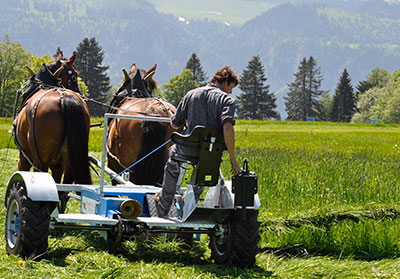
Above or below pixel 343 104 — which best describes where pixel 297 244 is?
below

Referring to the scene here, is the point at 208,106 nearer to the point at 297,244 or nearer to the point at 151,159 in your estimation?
the point at 297,244

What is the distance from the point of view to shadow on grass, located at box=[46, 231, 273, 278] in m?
5.89

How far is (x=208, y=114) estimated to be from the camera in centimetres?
596

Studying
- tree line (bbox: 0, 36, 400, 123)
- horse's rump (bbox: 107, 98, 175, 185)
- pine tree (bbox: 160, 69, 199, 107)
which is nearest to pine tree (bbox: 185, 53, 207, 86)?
tree line (bbox: 0, 36, 400, 123)

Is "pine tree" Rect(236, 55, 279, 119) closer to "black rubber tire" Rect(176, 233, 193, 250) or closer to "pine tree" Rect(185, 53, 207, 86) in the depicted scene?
"pine tree" Rect(185, 53, 207, 86)

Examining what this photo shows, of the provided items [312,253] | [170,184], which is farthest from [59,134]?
[312,253]

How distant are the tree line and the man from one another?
7120cm

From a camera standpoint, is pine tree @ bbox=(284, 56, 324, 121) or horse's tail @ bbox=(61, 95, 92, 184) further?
pine tree @ bbox=(284, 56, 324, 121)

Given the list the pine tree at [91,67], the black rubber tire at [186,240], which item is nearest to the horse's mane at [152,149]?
the black rubber tire at [186,240]

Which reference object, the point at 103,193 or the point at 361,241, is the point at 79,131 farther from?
the point at 361,241

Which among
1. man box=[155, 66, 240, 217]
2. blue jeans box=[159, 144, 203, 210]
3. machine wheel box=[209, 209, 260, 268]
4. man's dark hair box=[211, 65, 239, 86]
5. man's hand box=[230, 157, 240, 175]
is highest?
man's dark hair box=[211, 65, 239, 86]

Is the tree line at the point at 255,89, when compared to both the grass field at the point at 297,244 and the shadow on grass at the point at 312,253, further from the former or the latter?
the shadow on grass at the point at 312,253

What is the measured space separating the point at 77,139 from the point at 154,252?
98.4 inches

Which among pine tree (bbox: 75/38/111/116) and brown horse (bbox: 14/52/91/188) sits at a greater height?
pine tree (bbox: 75/38/111/116)
